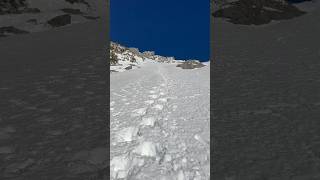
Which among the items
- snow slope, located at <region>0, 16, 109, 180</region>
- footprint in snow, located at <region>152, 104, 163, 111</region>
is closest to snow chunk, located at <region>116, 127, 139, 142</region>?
snow slope, located at <region>0, 16, 109, 180</region>

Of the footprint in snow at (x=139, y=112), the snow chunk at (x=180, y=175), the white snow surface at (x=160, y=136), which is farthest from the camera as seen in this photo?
the footprint in snow at (x=139, y=112)

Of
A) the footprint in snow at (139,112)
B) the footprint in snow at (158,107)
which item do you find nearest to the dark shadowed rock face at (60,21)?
the footprint in snow at (158,107)

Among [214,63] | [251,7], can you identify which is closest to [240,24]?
[251,7]

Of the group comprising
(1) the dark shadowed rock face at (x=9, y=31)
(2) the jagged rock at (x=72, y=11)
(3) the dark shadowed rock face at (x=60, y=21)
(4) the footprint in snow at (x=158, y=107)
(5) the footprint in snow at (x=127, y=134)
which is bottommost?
(5) the footprint in snow at (x=127, y=134)

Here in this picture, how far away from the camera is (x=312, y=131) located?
5.69 meters

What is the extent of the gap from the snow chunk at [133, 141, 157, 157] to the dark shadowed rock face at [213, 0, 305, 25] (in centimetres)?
2535

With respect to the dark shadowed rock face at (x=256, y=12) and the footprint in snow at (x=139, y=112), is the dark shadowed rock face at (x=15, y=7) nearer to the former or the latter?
the dark shadowed rock face at (x=256, y=12)

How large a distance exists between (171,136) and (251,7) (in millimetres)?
27651

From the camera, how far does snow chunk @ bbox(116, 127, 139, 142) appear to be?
588cm

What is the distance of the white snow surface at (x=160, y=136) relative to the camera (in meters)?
4.57

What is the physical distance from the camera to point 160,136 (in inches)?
237

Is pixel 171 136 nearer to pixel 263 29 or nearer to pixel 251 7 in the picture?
pixel 263 29

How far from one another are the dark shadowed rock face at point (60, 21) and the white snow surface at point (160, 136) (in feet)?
49.8

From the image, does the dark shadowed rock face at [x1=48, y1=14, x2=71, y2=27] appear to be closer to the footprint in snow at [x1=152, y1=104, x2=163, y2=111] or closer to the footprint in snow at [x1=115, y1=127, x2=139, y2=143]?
the footprint in snow at [x1=152, y1=104, x2=163, y2=111]
